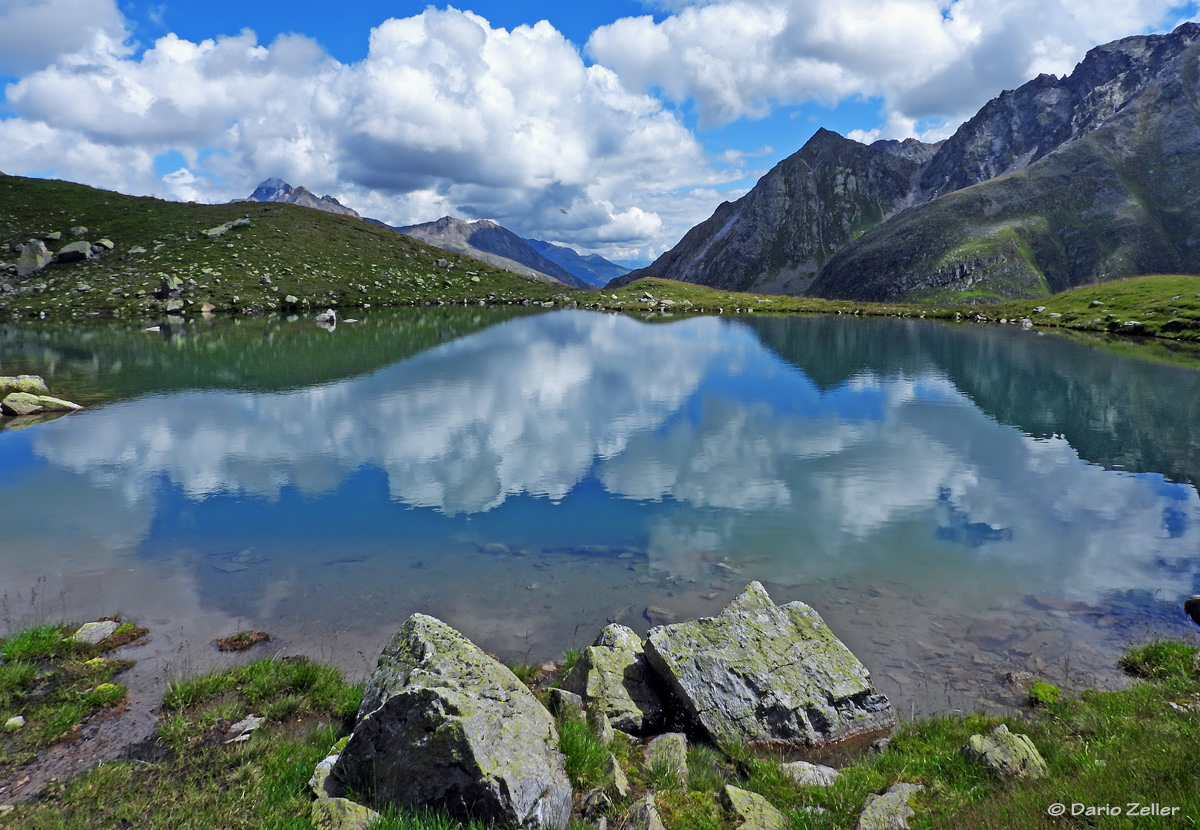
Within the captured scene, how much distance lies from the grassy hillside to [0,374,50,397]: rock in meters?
76.0

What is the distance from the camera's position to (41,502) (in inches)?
880

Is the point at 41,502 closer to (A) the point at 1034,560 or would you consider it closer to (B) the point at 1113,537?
(A) the point at 1034,560

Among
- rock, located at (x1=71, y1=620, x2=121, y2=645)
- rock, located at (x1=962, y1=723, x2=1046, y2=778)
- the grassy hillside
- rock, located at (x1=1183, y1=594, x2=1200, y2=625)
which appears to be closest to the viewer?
rock, located at (x1=962, y1=723, x2=1046, y2=778)

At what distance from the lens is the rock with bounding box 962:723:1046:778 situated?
28.9ft

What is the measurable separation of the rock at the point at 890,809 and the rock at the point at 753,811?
1.06 meters

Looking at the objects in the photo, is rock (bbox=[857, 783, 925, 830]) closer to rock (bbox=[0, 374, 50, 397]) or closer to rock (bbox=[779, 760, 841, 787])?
rock (bbox=[779, 760, 841, 787])

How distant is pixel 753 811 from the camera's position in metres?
8.29

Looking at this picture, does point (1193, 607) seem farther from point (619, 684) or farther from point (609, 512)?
point (609, 512)

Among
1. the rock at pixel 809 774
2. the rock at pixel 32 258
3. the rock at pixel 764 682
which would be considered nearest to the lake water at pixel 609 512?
the rock at pixel 764 682

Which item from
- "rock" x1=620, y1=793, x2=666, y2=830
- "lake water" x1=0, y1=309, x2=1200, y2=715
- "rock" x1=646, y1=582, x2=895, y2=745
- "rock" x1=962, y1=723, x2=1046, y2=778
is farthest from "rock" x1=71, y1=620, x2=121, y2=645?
"rock" x1=962, y1=723, x2=1046, y2=778

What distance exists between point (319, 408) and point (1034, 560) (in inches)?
1541

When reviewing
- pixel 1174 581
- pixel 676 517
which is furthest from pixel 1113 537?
pixel 676 517

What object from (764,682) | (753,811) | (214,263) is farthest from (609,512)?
(214,263)

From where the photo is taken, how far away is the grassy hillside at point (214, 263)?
359 ft
